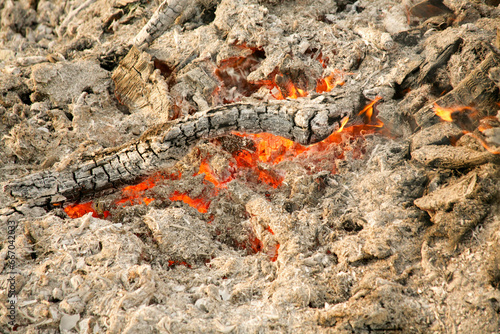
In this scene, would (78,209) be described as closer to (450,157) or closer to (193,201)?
→ (193,201)

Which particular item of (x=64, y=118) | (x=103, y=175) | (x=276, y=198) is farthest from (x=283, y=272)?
(x=64, y=118)

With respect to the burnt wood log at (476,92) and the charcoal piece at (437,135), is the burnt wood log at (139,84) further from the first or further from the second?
the burnt wood log at (476,92)

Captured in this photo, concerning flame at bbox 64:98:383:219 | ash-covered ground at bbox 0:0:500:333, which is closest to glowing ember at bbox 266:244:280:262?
ash-covered ground at bbox 0:0:500:333

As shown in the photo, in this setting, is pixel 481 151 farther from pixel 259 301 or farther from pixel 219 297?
pixel 219 297

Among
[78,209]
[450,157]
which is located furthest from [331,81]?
[78,209]

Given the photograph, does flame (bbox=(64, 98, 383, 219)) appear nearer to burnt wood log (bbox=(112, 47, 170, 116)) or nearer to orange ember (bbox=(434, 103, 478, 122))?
orange ember (bbox=(434, 103, 478, 122))

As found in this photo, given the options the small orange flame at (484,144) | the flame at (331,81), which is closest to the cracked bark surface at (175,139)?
the flame at (331,81)
